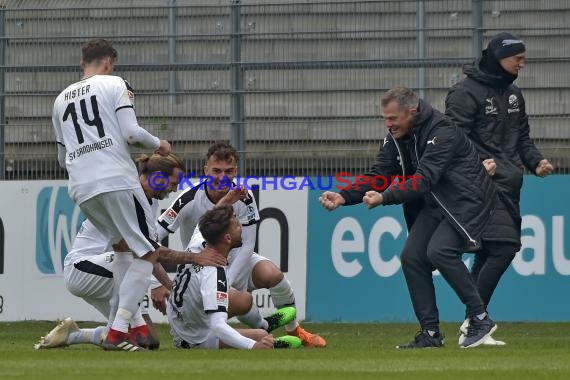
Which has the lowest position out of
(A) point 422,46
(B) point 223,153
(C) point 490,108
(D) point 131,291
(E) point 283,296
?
(E) point 283,296

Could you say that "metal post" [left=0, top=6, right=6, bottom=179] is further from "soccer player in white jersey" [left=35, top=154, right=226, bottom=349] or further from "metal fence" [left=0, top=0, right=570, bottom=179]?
"soccer player in white jersey" [left=35, top=154, right=226, bottom=349]

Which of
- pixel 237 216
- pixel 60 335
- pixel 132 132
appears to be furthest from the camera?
pixel 237 216

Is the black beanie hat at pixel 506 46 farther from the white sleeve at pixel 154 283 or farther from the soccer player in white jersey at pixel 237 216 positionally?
the white sleeve at pixel 154 283

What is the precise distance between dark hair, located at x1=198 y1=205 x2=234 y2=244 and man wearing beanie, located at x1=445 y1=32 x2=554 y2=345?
1893 millimetres

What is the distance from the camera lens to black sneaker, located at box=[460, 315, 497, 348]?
30.8ft

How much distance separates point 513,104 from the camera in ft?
34.7

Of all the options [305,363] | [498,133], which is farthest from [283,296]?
[305,363]

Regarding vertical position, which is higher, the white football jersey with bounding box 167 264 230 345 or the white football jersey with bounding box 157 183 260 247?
the white football jersey with bounding box 157 183 260 247

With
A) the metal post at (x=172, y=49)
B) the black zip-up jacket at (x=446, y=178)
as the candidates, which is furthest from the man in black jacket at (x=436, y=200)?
the metal post at (x=172, y=49)

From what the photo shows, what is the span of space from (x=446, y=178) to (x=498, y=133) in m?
1.18

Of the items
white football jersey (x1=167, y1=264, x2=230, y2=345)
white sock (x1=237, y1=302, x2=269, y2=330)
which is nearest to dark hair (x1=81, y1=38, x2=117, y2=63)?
white football jersey (x1=167, y1=264, x2=230, y2=345)

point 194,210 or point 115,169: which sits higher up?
point 115,169

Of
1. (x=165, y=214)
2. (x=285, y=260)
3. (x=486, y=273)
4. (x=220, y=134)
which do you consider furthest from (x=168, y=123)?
(x=486, y=273)

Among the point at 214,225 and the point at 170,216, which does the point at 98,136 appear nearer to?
the point at 214,225
